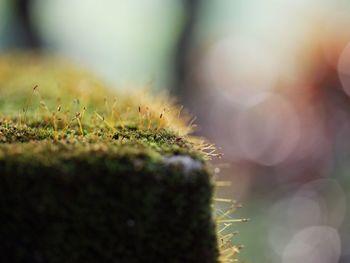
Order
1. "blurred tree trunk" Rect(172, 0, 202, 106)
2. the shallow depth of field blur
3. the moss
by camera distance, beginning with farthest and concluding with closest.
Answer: "blurred tree trunk" Rect(172, 0, 202, 106) < the shallow depth of field blur < the moss

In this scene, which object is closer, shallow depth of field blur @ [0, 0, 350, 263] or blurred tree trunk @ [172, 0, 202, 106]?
shallow depth of field blur @ [0, 0, 350, 263]

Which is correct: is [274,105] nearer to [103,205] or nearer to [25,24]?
[25,24]

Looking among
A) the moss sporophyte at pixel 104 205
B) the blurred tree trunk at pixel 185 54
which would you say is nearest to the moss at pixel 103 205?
the moss sporophyte at pixel 104 205

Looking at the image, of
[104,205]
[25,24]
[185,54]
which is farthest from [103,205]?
[25,24]

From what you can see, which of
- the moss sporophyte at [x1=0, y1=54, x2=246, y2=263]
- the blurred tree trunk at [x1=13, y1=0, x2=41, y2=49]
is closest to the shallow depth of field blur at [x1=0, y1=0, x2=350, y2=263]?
the blurred tree trunk at [x1=13, y1=0, x2=41, y2=49]

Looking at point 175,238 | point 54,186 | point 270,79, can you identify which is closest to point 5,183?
point 54,186

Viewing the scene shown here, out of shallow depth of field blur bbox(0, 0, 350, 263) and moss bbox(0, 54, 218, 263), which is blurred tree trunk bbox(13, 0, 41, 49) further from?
moss bbox(0, 54, 218, 263)
